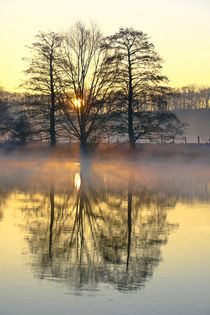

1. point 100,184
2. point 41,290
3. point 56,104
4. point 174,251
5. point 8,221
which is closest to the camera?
point 41,290

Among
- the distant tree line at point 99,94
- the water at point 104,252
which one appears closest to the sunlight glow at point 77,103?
the distant tree line at point 99,94

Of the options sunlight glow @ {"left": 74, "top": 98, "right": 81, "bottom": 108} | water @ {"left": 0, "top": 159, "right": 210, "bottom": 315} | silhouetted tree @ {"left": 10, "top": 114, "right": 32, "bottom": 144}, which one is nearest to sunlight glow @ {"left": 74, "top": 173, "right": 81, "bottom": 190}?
water @ {"left": 0, "top": 159, "right": 210, "bottom": 315}

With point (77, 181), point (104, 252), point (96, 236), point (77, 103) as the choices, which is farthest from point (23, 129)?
point (104, 252)

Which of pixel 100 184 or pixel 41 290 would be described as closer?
pixel 41 290

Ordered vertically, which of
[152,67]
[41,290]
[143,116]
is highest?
[152,67]

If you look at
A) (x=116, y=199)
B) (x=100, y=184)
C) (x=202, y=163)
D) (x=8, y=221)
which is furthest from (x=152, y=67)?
(x=8, y=221)

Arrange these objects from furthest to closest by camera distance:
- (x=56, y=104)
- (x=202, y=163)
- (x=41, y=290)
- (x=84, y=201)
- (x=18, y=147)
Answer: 1. (x=18, y=147)
2. (x=56, y=104)
3. (x=202, y=163)
4. (x=84, y=201)
5. (x=41, y=290)

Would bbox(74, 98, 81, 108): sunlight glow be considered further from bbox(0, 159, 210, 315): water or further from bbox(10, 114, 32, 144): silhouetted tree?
bbox(0, 159, 210, 315): water

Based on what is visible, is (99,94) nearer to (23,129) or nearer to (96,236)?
(23,129)

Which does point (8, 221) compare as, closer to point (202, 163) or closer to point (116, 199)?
point (116, 199)

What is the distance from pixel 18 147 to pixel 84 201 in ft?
158

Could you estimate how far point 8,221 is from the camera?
21.3 meters

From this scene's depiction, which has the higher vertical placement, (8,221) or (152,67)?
(152,67)

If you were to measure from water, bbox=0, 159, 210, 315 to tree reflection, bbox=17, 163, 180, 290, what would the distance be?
Result: 0.02 meters
